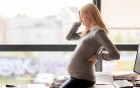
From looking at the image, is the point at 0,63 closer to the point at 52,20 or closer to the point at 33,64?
the point at 33,64

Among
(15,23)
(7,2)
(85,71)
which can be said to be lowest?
(85,71)

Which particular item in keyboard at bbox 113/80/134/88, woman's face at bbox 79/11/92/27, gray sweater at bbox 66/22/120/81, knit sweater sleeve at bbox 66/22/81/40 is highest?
woman's face at bbox 79/11/92/27

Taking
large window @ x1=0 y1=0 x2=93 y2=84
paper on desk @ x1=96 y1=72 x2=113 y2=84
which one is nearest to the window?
large window @ x1=0 y1=0 x2=93 y2=84

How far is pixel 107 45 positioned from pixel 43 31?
3.57 ft

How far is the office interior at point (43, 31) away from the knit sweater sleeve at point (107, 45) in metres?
0.82

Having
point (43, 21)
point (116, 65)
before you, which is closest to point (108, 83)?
point (116, 65)

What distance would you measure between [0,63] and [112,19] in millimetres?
1383

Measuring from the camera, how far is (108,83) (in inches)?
102

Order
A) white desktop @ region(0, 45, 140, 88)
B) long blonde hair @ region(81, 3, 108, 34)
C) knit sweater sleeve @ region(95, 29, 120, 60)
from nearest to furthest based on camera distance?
knit sweater sleeve @ region(95, 29, 120, 60), long blonde hair @ region(81, 3, 108, 34), white desktop @ region(0, 45, 140, 88)

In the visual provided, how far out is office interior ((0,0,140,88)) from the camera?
10.1ft

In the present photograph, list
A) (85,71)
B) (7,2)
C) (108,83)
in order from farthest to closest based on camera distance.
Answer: (7,2) < (108,83) < (85,71)

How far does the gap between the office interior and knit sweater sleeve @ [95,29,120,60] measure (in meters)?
0.82

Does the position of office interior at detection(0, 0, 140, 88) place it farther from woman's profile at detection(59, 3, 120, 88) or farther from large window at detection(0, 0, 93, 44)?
woman's profile at detection(59, 3, 120, 88)

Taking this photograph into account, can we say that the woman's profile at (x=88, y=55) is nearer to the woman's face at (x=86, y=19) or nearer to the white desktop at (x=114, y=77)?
the woman's face at (x=86, y=19)
